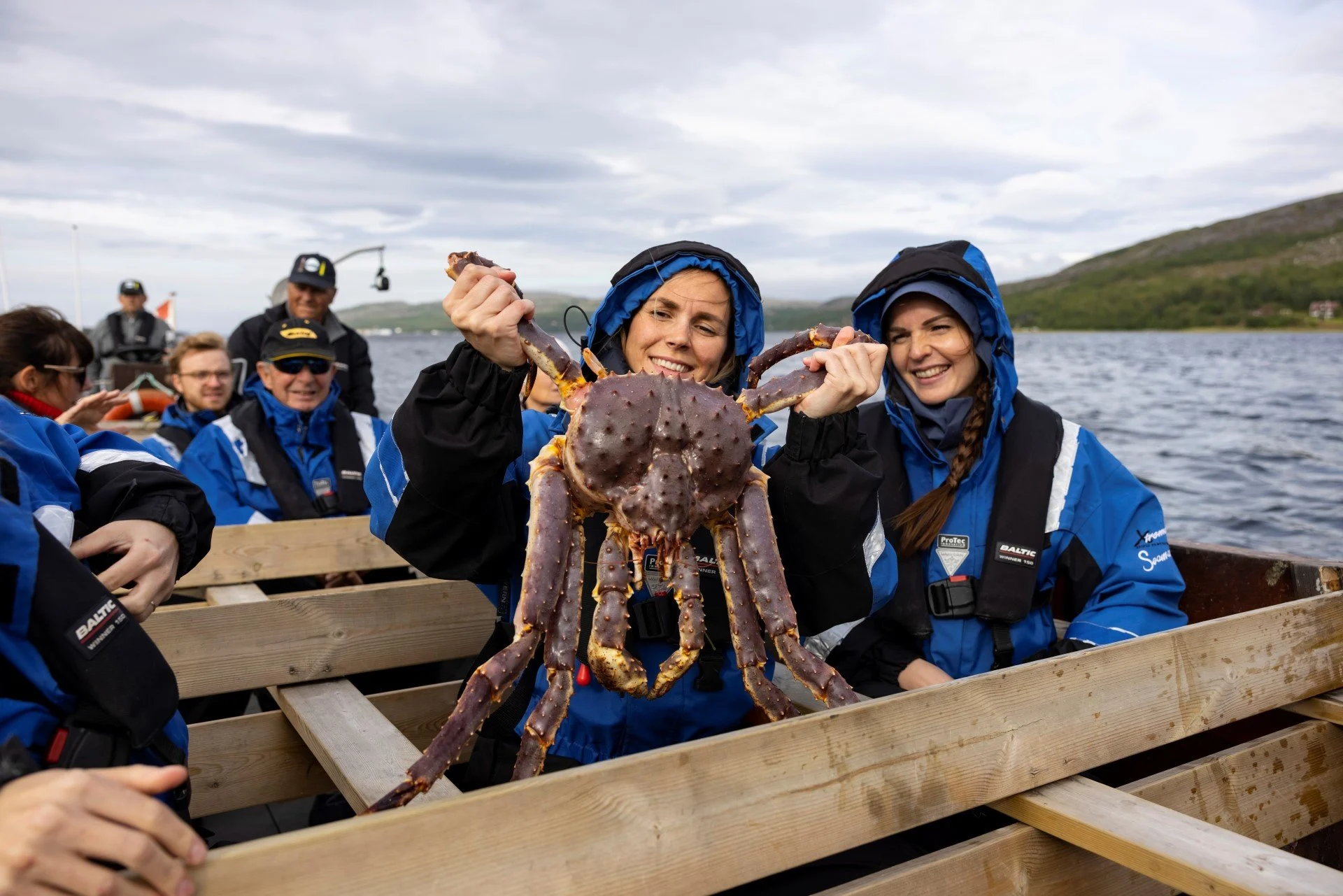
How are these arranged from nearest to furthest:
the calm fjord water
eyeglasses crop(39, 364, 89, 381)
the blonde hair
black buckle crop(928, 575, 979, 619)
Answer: black buckle crop(928, 575, 979, 619) < eyeglasses crop(39, 364, 89, 381) < the blonde hair < the calm fjord water

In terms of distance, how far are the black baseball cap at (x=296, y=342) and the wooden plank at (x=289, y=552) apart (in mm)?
1241

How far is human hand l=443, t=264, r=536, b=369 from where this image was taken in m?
1.92

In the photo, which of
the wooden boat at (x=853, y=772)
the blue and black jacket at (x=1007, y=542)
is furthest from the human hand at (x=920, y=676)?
the wooden boat at (x=853, y=772)

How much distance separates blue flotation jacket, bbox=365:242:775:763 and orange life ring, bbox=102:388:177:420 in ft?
29.8

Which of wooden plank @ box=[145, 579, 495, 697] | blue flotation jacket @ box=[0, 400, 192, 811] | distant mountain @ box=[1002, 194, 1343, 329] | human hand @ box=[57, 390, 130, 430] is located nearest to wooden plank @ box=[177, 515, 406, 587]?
wooden plank @ box=[145, 579, 495, 697]

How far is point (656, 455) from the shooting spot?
1.90 meters

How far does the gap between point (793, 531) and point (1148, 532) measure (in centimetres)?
156

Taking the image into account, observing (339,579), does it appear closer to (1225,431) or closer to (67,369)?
(67,369)

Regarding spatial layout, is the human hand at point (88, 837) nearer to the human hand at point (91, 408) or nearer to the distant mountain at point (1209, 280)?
the human hand at point (91, 408)

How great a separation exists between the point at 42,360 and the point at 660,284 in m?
2.90

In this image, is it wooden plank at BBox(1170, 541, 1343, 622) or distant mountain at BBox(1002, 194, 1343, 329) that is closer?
wooden plank at BBox(1170, 541, 1343, 622)

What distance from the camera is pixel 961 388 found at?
322cm

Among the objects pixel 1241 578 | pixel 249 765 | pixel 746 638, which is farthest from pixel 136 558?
pixel 1241 578

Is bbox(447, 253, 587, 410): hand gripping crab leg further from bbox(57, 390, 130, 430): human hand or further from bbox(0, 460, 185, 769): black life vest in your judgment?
bbox(57, 390, 130, 430): human hand
